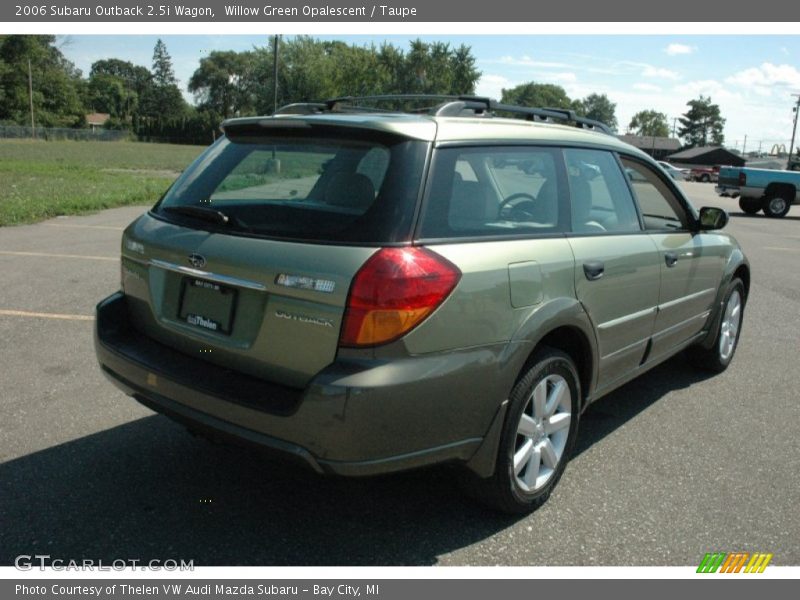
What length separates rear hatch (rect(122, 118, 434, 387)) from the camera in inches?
106

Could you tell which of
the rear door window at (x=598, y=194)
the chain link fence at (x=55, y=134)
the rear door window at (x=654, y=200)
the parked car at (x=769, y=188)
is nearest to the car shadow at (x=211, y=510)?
the rear door window at (x=598, y=194)

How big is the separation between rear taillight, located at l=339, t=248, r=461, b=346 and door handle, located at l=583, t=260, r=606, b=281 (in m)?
1.10

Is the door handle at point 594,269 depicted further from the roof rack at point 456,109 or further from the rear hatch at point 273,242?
the rear hatch at point 273,242

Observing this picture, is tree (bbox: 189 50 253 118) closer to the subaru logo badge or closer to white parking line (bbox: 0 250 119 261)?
white parking line (bbox: 0 250 119 261)

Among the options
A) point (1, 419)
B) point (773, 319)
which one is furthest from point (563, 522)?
point (773, 319)

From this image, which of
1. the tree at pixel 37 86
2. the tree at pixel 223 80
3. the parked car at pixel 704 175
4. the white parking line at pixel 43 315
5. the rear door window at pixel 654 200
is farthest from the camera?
the tree at pixel 223 80

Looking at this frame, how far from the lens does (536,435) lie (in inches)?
129

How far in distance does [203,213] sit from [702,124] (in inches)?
6200

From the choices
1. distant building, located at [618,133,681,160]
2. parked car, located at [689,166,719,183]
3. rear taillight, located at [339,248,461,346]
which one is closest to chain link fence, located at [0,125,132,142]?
parked car, located at [689,166,719,183]

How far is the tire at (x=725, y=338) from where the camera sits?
5.39m

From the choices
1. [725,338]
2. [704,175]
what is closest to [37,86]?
[704,175]

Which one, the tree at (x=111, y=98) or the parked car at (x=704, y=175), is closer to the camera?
the parked car at (x=704, y=175)

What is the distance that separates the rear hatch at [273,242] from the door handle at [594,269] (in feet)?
3.56

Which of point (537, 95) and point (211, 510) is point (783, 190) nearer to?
point (211, 510)
